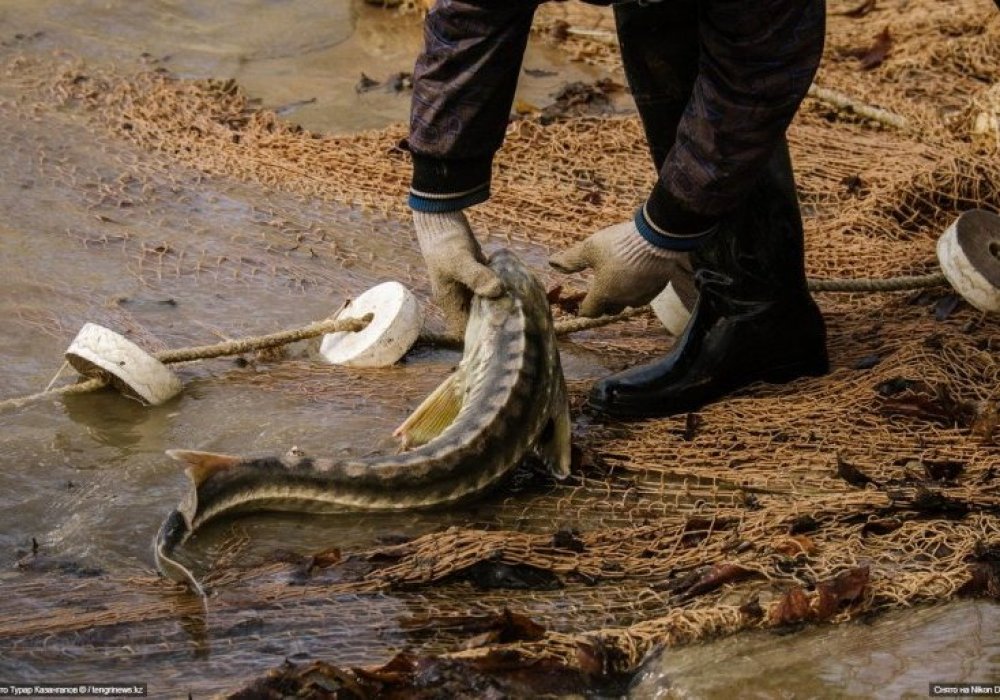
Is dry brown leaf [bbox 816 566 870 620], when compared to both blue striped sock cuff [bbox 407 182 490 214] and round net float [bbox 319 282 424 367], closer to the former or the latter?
blue striped sock cuff [bbox 407 182 490 214]

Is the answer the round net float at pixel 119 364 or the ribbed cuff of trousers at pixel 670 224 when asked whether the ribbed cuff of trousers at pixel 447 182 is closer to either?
the ribbed cuff of trousers at pixel 670 224

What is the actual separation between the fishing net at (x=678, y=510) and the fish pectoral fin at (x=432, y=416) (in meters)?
0.31

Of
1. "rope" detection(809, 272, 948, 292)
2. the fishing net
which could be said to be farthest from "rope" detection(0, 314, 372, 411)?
"rope" detection(809, 272, 948, 292)

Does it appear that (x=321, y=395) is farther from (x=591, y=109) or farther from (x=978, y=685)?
(x=591, y=109)

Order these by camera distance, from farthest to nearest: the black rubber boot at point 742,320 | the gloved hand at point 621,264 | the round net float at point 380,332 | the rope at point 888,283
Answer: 1. the rope at point 888,283
2. the round net float at point 380,332
3. the black rubber boot at point 742,320
4. the gloved hand at point 621,264

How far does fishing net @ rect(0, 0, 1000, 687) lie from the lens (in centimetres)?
356

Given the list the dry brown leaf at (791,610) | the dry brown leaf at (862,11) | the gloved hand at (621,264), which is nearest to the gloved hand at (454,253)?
the gloved hand at (621,264)

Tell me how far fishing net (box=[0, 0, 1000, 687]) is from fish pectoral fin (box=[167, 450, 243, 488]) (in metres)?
0.23

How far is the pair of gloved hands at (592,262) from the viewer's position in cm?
445

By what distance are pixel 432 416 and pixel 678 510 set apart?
824mm

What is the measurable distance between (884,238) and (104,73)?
4681mm

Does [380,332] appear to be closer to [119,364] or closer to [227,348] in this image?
[227,348]

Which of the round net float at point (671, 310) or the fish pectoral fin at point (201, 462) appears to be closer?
the fish pectoral fin at point (201, 462)

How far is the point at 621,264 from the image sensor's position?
445 cm
